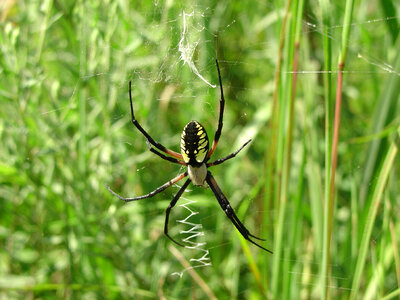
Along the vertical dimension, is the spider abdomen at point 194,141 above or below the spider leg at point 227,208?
above

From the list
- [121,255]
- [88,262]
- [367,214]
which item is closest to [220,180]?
[121,255]

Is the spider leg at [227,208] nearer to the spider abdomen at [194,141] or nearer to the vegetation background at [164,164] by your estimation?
the vegetation background at [164,164]

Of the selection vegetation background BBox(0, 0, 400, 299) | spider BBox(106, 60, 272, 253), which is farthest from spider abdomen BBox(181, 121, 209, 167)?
vegetation background BBox(0, 0, 400, 299)

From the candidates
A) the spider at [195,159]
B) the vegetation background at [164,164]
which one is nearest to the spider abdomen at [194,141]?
the spider at [195,159]

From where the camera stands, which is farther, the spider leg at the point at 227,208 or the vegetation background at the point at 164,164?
the spider leg at the point at 227,208

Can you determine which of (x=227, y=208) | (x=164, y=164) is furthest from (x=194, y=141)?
(x=164, y=164)

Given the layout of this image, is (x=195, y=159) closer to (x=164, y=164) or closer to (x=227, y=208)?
(x=227, y=208)

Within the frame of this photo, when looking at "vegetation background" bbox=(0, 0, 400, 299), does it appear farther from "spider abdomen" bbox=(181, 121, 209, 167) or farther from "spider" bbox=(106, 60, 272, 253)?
"spider abdomen" bbox=(181, 121, 209, 167)

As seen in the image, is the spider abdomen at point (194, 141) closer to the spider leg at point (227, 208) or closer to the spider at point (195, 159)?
the spider at point (195, 159)
